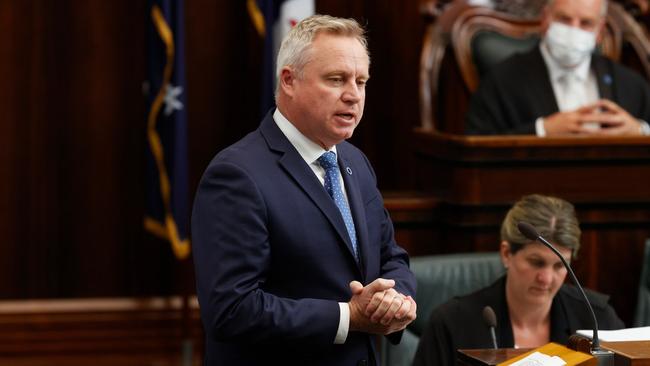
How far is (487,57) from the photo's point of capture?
5.35 m

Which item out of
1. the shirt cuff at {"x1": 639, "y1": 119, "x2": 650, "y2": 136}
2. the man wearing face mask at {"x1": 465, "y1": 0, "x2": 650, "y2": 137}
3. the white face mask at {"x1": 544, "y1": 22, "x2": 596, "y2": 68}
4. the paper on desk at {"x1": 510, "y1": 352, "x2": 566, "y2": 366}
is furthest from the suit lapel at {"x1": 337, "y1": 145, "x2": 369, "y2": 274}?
the white face mask at {"x1": 544, "y1": 22, "x2": 596, "y2": 68}

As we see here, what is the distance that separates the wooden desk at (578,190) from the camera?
4461mm

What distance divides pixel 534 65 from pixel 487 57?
31 cm

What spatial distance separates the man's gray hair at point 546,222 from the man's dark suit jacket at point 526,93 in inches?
63.4

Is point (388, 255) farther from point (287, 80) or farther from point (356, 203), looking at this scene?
point (287, 80)

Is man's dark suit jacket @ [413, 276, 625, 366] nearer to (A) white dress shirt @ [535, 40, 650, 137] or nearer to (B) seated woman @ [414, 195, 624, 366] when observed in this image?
(B) seated woman @ [414, 195, 624, 366]

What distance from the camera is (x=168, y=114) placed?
17.4 ft

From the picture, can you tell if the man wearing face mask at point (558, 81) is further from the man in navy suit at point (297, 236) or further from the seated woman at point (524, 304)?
the man in navy suit at point (297, 236)

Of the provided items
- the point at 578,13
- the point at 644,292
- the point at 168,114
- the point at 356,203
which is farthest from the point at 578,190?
the point at 356,203

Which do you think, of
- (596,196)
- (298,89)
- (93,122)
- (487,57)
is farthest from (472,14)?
(298,89)

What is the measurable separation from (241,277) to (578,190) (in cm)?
244

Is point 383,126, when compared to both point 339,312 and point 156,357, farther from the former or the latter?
point 339,312

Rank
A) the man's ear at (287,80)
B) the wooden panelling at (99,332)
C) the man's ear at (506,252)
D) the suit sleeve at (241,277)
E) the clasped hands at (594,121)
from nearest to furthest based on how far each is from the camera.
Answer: the suit sleeve at (241,277), the man's ear at (287,80), the man's ear at (506,252), the clasped hands at (594,121), the wooden panelling at (99,332)

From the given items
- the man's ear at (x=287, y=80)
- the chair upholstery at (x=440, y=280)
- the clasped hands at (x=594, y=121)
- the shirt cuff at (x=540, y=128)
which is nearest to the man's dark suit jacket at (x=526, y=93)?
the shirt cuff at (x=540, y=128)
